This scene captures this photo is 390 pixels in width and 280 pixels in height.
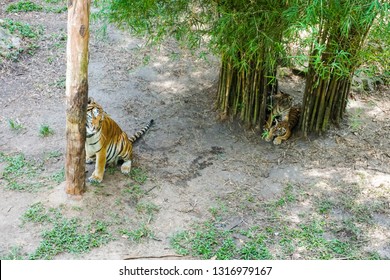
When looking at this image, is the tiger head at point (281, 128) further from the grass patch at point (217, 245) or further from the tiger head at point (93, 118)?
the tiger head at point (93, 118)

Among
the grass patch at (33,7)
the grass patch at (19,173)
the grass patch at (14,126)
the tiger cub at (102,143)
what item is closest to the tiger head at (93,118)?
the tiger cub at (102,143)

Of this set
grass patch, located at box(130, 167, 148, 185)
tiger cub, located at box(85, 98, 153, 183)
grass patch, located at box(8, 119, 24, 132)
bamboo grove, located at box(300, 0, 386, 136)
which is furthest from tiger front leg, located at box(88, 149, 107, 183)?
bamboo grove, located at box(300, 0, 386, 136)

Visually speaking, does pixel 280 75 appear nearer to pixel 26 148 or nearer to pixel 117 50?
pixel 117 50

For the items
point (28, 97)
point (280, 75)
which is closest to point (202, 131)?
point (280, 75)

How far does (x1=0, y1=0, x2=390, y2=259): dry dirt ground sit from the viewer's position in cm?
533

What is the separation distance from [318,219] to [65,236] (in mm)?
2698

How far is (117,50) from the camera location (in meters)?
9.08

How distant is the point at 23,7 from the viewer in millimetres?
10086

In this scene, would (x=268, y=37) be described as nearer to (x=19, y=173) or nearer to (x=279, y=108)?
(x=279, y=108)

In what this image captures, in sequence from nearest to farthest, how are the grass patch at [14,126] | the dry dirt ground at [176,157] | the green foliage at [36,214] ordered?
the green foliage at [36,214]
the dry dirt ground at [176,157]
the grass patch at [14,126]

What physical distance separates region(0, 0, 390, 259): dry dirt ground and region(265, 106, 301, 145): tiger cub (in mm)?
105

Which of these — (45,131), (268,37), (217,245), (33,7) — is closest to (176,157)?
(217,245)

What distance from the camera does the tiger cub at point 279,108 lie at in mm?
6855

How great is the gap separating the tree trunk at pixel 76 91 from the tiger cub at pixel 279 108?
2.76 metres
